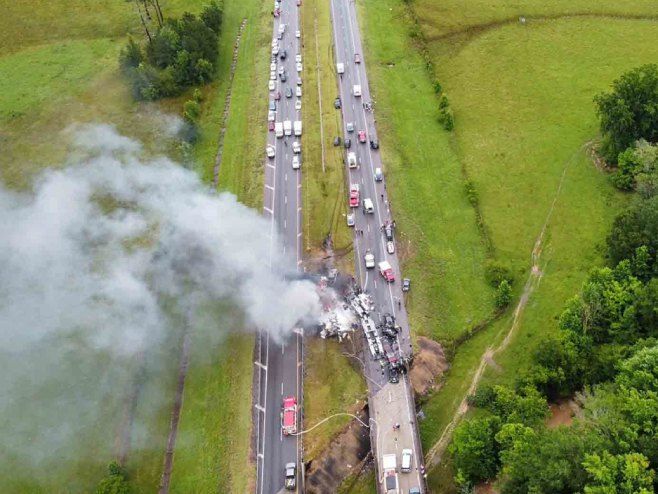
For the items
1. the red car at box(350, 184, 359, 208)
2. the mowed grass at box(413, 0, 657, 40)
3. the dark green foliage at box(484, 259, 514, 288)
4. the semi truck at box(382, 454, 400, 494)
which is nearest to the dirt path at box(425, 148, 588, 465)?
the dark green foliage at box(484, 259, 514, 288)

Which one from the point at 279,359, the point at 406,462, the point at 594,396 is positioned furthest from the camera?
the point at 279,359

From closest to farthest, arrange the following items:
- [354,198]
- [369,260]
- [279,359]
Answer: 1. [279,359]
2. [369,260]
3. [354,198]

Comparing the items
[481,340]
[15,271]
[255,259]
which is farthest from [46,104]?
[481,340]

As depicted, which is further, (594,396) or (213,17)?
(213,17)

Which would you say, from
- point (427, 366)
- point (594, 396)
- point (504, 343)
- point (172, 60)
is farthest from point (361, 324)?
point (172, 60)

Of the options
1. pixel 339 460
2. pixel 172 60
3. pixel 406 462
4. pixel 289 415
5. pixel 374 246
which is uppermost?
pixel 172 60

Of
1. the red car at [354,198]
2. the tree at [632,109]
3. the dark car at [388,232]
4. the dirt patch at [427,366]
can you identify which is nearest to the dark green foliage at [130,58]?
the red car at [354,198]

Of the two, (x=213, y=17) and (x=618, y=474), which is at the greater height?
(x=213, y=17)

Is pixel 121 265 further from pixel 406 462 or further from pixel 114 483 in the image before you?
pixel 406 462
